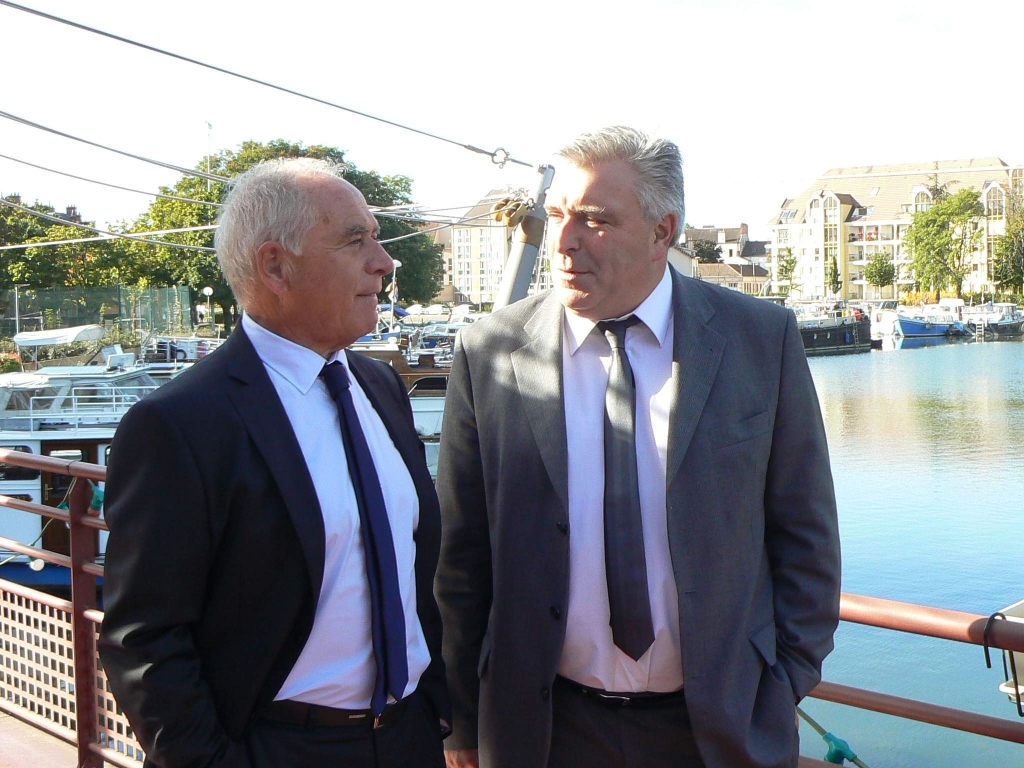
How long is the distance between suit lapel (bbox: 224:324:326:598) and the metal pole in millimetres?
3432

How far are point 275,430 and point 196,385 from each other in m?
0.14

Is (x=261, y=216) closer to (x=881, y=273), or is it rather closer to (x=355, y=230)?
(x=355, y=230)

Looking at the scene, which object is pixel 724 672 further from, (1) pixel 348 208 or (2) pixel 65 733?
(2) pixel 65 733

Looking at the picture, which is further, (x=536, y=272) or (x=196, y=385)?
(x=536, y=272)

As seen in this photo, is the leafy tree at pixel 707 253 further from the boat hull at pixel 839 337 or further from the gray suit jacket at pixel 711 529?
the gray suit jacket at pixel 711 529

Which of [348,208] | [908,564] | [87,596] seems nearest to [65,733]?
[87,596]


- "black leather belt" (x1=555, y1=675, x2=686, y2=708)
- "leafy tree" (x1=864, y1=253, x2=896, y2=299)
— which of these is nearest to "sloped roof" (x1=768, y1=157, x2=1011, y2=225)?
"leafy tree" (x1=864, y1=253, x2=896, y2=299)

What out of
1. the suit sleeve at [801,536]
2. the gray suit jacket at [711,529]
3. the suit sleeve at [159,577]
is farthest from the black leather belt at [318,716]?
the suit sleeve at [801,536]

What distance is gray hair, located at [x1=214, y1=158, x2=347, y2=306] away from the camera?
Answer: 5.57 feet

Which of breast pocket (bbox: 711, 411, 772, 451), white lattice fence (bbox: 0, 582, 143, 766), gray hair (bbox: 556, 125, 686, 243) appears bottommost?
white lattice fence (bbox: 0, 582, 143, 766)

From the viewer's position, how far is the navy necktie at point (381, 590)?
A: 5.46 ft

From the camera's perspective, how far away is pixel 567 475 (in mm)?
1828

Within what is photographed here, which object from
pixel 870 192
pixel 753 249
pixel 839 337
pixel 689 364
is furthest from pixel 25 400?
pixel 753 249

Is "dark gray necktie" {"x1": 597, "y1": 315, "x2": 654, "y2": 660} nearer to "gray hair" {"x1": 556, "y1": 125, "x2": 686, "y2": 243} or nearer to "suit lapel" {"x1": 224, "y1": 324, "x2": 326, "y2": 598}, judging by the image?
"gray hair" {"x1": 556, "y1": 125, "x2": 686, "y2": 243}
